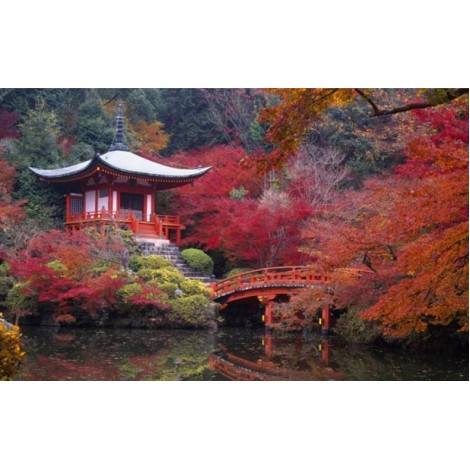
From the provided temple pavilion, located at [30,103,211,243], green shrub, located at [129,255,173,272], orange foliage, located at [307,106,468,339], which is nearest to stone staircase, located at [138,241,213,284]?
temple pavilion, located at [30,103,211,243]

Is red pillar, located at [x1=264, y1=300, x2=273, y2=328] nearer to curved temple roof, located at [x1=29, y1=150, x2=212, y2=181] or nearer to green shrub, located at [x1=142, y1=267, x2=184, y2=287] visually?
green shrub, located at [x1=142, y1=267, x2=184, y2=287]

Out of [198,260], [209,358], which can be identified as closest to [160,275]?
[198,260]

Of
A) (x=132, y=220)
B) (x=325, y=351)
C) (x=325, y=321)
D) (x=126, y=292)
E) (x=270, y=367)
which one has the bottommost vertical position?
(x=270, y=367)

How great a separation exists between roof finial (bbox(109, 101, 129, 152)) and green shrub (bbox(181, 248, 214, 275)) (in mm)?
3682

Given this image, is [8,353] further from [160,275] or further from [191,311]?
[160,275]

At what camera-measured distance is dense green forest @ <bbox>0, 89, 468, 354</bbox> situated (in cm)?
795

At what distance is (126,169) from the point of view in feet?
56.5

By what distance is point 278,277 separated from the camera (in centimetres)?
1438

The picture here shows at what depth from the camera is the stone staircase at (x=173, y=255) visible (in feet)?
53.1

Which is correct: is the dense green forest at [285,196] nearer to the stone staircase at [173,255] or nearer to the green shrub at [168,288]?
the green shrub at [168,288]

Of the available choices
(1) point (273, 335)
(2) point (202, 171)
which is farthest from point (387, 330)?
(2) point (202, 171)

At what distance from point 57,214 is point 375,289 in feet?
29.1

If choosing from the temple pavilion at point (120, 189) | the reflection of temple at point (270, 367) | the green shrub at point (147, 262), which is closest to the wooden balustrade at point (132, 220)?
the temple pavilion at point (120, 189)

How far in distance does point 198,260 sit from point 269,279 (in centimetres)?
243
